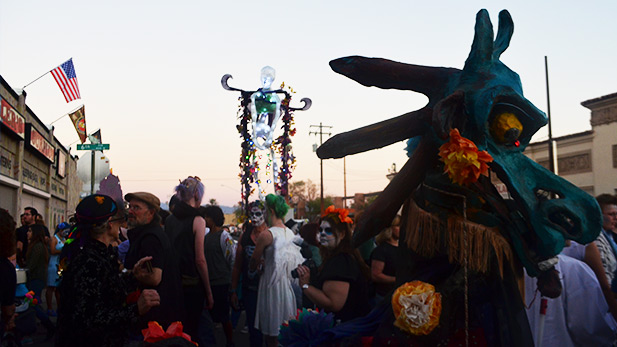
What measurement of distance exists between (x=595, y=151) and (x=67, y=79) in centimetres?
2390

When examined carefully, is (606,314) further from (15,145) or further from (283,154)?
(15,145)

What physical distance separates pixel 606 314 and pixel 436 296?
2226mm

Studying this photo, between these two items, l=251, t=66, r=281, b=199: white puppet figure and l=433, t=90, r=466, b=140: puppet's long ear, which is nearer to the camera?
l=433, t=90, r=466, b=140: puppet's long ear

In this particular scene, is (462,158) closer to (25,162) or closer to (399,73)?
(399,73)

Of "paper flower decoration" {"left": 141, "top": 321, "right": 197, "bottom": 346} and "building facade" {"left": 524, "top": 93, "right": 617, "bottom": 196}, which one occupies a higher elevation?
"building facade" {"left": 524, "top": 93, "right": 617, "bottom": 196}

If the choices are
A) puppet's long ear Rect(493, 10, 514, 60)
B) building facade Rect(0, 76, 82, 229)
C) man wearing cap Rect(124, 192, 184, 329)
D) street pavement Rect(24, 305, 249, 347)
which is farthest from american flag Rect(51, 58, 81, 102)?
puppet's long ear Rect(493, 10, 514, 60)

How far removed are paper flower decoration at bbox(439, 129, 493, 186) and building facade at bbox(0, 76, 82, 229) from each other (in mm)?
19362

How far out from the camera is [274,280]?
20.0ft

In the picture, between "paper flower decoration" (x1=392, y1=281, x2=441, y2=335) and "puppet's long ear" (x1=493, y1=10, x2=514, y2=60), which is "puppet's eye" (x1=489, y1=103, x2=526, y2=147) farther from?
"paper flower decoration" (x1=392, y1=281, x2=441, y2=335)

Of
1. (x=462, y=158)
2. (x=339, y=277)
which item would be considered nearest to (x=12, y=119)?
(x=339, y=277)

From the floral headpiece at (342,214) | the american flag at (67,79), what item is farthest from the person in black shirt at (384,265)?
the american flag at (67,79)

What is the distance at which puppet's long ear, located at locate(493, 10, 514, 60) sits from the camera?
2.76 meters

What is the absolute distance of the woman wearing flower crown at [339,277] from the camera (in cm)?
402

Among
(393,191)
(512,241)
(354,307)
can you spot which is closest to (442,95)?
(393,191)
